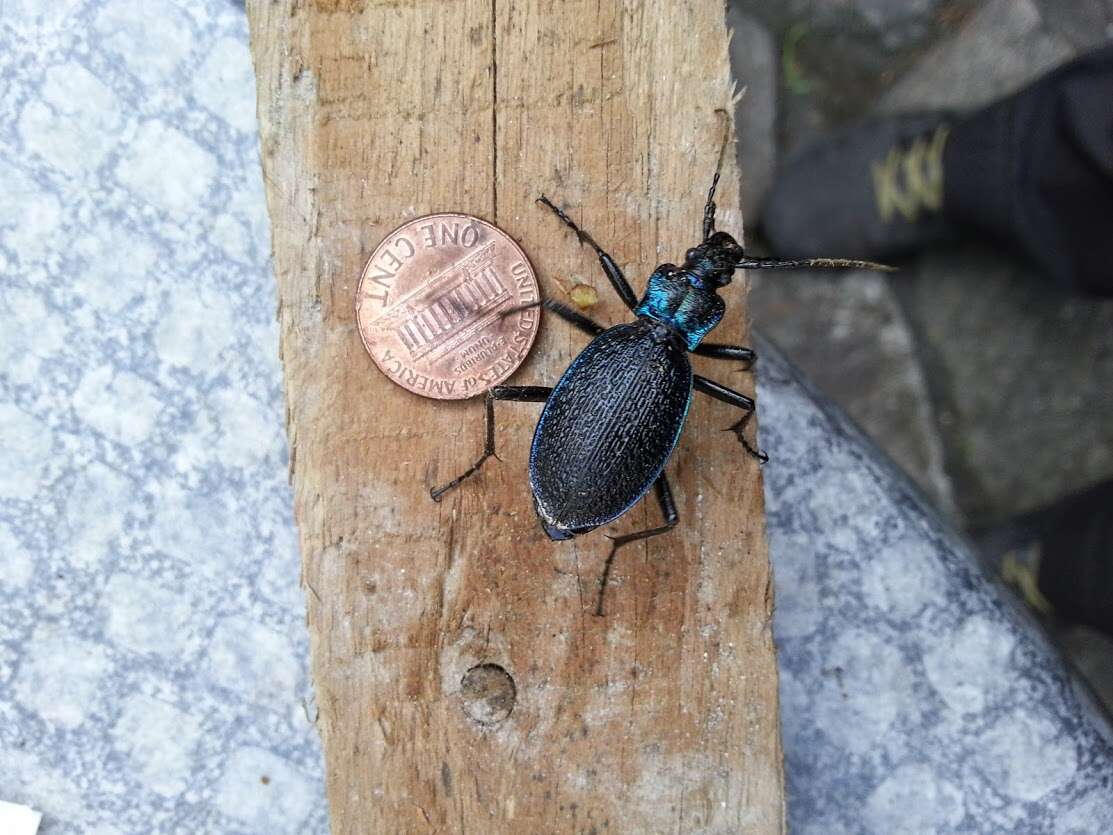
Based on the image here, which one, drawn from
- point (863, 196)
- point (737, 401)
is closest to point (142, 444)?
point (737, 401)

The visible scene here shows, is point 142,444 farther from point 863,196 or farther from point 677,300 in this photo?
point 863,196

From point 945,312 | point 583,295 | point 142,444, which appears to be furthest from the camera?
point 945,312

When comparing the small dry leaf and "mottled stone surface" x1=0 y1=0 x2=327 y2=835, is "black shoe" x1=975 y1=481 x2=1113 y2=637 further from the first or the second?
"mottled stone surface" x1=0 y1=0 x2=327 y2=835

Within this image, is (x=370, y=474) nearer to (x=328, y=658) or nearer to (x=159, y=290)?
(x=328, y=658)

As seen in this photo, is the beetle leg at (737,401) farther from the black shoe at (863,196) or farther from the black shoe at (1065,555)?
the black shoe at (863,196)

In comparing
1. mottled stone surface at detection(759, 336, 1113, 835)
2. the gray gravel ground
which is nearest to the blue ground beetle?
mottled stone surface at detection(759, 336, 1113, 835)

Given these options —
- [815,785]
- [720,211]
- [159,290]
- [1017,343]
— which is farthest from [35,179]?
[1017,343]

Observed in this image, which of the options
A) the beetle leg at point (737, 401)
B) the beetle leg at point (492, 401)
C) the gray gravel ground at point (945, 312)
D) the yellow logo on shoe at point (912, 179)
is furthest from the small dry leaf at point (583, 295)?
the yellow logo on shoe at point (912, 179)
